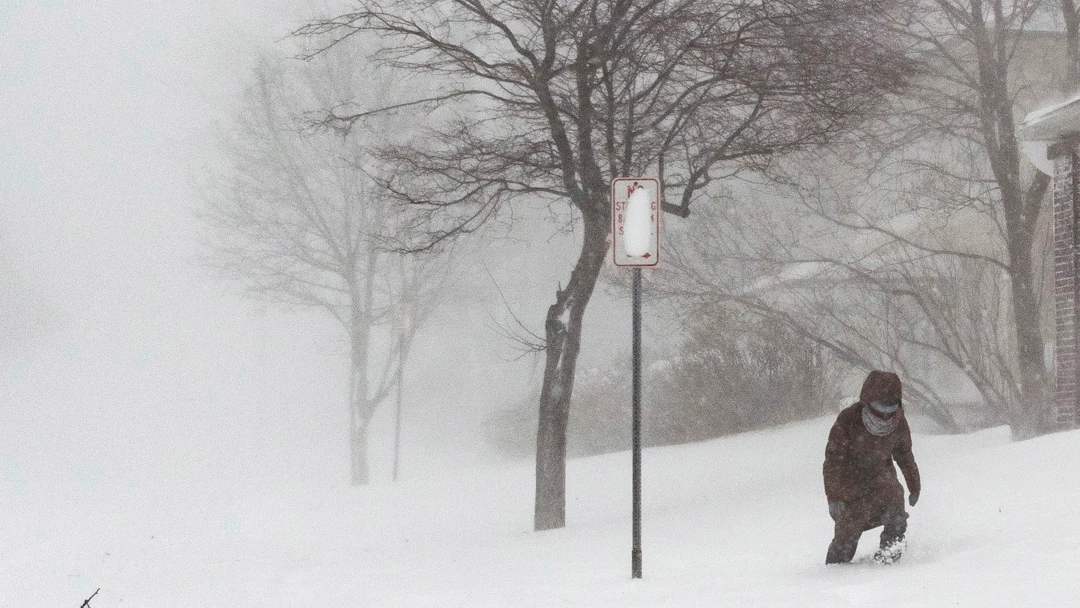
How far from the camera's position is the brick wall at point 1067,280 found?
1194 centimetres

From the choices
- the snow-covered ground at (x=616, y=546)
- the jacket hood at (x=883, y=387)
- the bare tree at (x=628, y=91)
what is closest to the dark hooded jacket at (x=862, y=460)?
the jacket hood at (x=883, y=387)

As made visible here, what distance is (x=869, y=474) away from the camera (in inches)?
270

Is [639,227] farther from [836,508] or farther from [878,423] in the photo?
[836,508]

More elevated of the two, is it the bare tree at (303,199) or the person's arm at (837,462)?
the bare tree at (303,199)

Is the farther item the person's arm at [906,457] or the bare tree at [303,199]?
the bare tree at [303,199]

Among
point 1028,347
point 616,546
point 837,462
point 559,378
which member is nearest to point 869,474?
point 837,462

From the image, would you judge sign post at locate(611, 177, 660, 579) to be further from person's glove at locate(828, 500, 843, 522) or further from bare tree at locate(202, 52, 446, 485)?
bare tree at locate(202, 52, 446, 485)

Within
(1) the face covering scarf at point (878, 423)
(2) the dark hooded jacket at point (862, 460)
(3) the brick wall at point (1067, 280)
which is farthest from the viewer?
(3) the brick wall at point (1067, 280)

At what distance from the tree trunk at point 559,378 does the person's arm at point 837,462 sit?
208 inches

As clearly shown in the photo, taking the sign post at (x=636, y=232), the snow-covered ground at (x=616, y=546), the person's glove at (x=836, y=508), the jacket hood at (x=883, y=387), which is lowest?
the snow-covered ground at (x=616, y=546)

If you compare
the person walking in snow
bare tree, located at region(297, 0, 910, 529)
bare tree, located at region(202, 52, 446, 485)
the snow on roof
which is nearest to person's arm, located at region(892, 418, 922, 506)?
the person walking in snow

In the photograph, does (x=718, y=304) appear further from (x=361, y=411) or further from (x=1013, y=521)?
(x=1013, y=521)

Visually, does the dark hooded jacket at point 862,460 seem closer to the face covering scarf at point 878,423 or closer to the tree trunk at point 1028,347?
the face covering scarf at point 878,423

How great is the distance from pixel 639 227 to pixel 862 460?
2.01 metres
